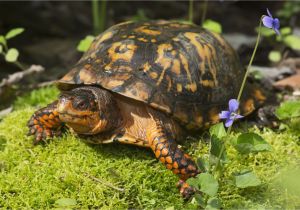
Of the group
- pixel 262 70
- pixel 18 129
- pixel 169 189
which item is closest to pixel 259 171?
pixel 169 189

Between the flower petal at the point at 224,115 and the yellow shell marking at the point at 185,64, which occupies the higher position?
the flower petal at the point at 224,115

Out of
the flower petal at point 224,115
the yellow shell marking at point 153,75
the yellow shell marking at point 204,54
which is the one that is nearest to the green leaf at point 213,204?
the flower petal at point 224,115

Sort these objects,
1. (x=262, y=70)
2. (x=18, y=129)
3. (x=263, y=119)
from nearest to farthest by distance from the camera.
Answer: (x=18, y=129), (x=263, y=119), (x=262, y=70)

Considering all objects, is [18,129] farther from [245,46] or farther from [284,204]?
[245,46]

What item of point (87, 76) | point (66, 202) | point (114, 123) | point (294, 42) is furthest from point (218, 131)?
point (294, 42)

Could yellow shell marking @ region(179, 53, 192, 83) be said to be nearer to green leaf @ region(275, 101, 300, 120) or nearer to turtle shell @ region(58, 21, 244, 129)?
turtle shell @ region(58, 21, 244, 129)

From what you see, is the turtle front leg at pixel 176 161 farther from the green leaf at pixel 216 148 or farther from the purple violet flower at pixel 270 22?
the purple violet flower at pixel 270 22

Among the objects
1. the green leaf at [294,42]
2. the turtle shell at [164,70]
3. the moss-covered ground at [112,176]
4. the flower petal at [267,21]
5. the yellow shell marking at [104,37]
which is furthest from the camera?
the green leaf at [294,42]
